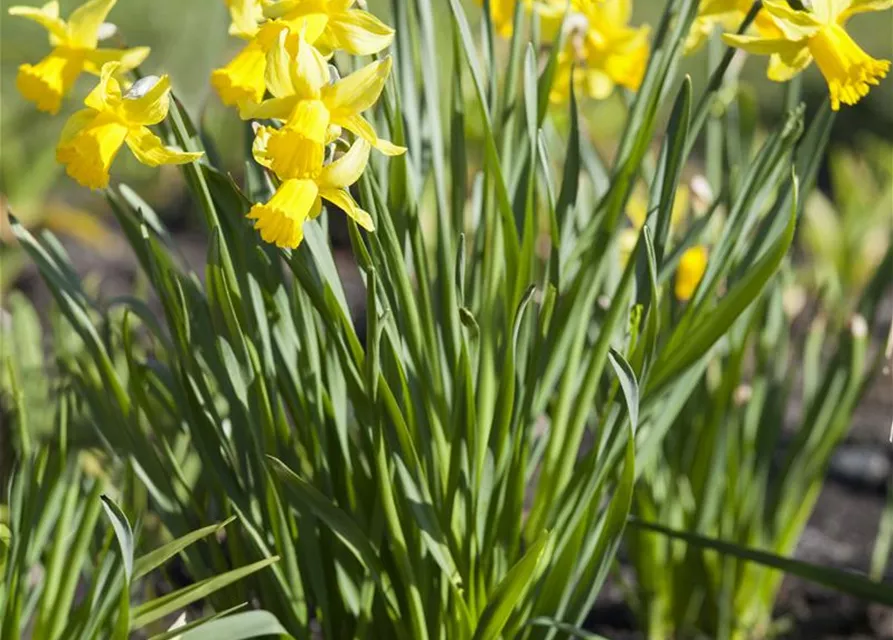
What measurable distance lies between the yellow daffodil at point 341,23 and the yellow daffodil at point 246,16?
0.27 feet

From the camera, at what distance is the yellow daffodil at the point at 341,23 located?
913mm

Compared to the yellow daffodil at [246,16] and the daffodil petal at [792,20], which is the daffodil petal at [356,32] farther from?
the daffodil petal at [792,20]

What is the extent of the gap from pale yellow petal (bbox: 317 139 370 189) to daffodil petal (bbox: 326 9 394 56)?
93 mm

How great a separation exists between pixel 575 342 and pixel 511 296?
103mm

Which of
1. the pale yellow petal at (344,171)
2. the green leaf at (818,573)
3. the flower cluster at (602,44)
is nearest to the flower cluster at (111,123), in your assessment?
the pale yellow petal at (344,171)

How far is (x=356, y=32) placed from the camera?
926mm

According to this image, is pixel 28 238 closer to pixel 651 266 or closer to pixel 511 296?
pixel 511 296

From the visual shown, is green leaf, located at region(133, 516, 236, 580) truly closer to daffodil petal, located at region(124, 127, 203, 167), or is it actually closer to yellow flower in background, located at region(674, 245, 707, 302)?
daffodil petal, located at region(124, 127, 203, 167)

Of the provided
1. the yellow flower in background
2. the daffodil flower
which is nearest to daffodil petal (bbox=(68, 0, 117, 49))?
the daffodil flower

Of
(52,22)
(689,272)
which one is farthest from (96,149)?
(689,272)

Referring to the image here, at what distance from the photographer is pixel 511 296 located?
1.11m

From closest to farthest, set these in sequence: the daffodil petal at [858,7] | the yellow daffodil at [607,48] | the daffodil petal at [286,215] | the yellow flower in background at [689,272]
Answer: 1. the daffodil petal at [286,215]
2. the daffodil petal at [858,7]
3. the yellow daffodil at [607,48]
4. the yellow flower in background at [689,272]

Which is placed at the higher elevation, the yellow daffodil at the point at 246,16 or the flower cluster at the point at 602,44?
the yellow daffodil at the point at 246,16

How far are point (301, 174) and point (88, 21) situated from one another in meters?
0.36
